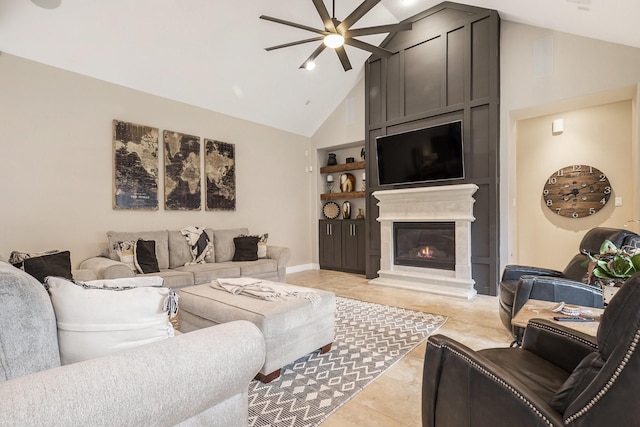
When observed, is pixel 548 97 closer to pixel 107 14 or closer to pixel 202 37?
pixel 202 37

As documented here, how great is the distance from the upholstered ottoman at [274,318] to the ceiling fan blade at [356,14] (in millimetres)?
2542

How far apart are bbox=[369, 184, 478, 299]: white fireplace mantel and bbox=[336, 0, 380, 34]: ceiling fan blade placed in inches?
99.6

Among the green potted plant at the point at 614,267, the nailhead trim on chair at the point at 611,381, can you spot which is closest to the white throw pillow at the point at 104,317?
the nailhead trim on chair at the point at 611,381

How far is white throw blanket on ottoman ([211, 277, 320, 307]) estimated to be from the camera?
7.98 feet

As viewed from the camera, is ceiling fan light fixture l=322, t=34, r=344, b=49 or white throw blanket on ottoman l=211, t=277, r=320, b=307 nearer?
white throw blanket on ottoman l=211, t=277, r=320, b=307

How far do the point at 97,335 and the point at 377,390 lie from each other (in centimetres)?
160

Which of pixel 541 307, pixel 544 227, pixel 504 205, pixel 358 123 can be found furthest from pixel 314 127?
pixel 541 307

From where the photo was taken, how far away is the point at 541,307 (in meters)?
2.05

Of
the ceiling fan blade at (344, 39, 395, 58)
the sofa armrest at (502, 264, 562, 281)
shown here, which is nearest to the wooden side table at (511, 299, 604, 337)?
the sofa armrest at (502, 264, 562, 281)

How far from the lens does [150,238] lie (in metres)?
4.02

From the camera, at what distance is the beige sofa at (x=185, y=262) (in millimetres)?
3377

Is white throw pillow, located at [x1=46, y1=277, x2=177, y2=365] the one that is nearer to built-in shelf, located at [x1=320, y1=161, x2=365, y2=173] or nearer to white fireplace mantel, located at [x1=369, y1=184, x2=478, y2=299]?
white fireplace mantel, located at [x1=369, y1=184, x2=478, y2=299]

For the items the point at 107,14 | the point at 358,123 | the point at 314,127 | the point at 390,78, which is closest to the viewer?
the point at 107,14

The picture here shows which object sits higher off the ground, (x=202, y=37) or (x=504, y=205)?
(x=202, y=37)
